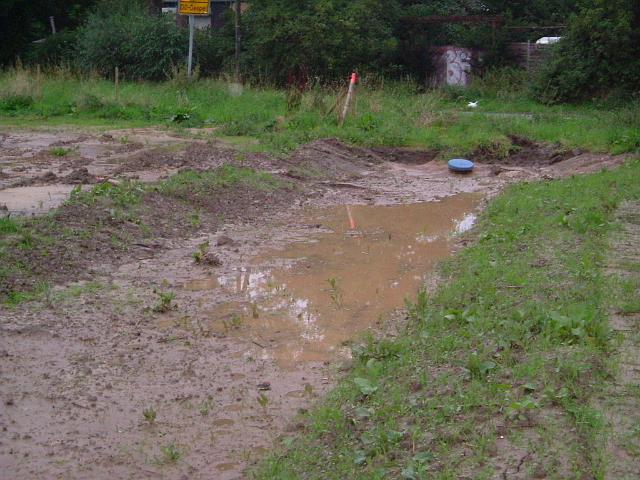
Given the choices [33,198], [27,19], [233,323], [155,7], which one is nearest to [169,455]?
[233,323]

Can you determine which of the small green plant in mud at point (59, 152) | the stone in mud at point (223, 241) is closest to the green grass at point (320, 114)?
the small green plant in mud at point (59, 152)

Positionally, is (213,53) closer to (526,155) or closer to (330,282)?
(526,155)

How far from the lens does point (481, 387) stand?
18.6 ft

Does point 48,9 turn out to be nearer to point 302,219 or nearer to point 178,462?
point 302,219

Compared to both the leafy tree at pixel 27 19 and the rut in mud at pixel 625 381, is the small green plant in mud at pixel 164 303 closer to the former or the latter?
the rut in mud at pixel 625 381

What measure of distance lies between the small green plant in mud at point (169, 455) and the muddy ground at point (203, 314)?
1cm

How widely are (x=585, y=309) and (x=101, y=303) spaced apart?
4347 mm

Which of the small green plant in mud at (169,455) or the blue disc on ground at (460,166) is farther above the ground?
the small green plant in mud at (169,455)

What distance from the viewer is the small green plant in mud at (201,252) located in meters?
9.65

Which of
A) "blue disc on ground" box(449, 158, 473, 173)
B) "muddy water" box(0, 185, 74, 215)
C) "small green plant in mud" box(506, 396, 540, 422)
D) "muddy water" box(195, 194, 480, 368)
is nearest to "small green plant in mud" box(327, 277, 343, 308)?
"muddy water" box(195, 194, 480, 368)

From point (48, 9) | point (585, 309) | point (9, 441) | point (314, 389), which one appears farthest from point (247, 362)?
point (48, 9)

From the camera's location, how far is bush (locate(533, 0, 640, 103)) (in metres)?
25.4

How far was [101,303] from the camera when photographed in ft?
26.5

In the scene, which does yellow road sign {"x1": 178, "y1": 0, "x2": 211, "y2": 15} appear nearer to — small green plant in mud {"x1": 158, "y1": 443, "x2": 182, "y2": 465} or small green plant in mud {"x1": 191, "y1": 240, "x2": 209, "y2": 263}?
small green plant in mud {"x1": 191, "y1": 240, "x2": 209, "y2": 263}
